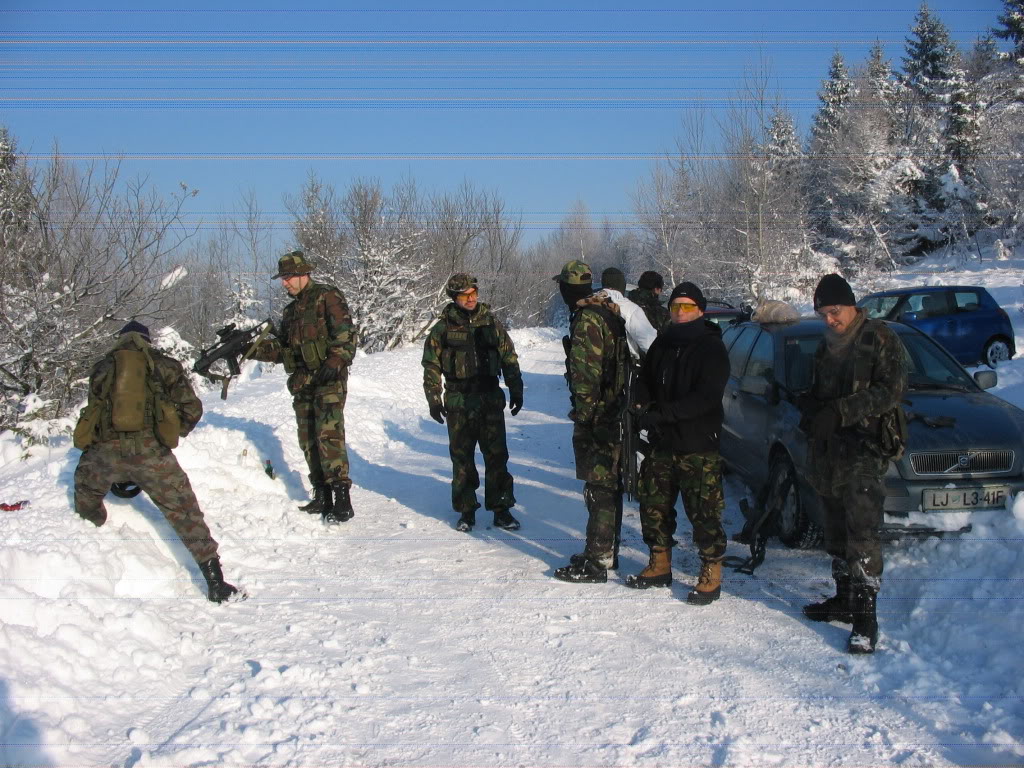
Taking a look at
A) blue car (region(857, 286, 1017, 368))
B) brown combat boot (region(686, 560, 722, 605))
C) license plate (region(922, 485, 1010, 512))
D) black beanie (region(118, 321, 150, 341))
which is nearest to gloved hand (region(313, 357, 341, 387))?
black beanie (region(118, 321, 150, 341))

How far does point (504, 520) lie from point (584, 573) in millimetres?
1389

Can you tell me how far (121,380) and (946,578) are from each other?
4992 mm

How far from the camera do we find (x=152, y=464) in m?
4.64

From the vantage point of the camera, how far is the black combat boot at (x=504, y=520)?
6434 mm

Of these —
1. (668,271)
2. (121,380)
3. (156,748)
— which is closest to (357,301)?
(668,271)

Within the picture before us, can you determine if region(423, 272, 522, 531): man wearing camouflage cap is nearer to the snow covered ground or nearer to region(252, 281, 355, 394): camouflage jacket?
the snow covered ground

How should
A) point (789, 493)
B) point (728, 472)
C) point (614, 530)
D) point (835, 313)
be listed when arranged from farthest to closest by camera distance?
point (728, 472), point (789, 493), point (614, 530), point (835, 313)

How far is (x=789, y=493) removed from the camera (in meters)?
5.66

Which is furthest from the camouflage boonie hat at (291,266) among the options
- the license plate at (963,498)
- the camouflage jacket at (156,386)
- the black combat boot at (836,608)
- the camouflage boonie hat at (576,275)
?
the license plate at (963,498)

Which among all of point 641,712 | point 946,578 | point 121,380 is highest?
point 121,380

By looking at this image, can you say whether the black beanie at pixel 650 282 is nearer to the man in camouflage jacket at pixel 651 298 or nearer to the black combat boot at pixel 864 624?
the man in camouflage jacket at pixel 651 298

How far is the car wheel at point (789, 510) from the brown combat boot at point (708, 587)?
84cm

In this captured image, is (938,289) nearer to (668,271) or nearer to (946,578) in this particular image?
(946,578)

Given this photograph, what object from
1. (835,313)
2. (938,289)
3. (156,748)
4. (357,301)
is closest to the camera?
(156,748)
